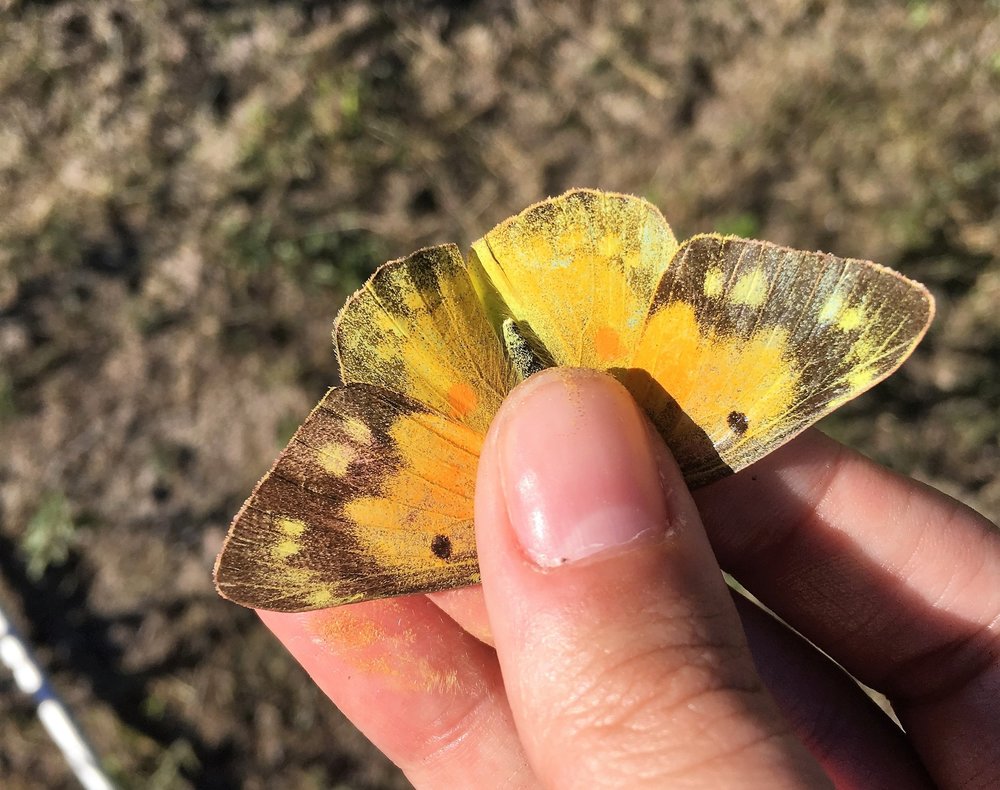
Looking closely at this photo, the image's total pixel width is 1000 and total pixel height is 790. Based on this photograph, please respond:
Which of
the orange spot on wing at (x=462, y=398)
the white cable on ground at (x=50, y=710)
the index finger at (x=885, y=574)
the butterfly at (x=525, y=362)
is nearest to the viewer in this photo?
the butterfly at (x=525, y=362)

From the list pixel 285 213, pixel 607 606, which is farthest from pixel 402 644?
pixel 285 213

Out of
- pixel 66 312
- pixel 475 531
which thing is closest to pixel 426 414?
pixel 475 531

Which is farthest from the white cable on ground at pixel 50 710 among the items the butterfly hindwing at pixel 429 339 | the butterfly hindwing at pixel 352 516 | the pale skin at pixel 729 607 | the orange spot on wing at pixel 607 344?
the orange spot on wing at pixel 607 344

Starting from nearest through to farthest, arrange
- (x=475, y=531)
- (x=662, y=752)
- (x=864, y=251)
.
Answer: (x=662, y=752) < (x=475, y=531) < (x=864, y=251)


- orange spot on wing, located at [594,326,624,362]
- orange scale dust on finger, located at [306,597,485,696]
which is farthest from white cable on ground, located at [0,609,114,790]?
orange spot on wing, located at [594,326,624,362]

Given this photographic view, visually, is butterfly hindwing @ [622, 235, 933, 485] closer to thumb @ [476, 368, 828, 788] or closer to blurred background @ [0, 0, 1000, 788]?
thumb @ [476, 368, 828, 788]

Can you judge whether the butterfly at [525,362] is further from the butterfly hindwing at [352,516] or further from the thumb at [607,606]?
the thumb at [607,606]

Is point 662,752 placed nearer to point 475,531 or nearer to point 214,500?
point 475,531
